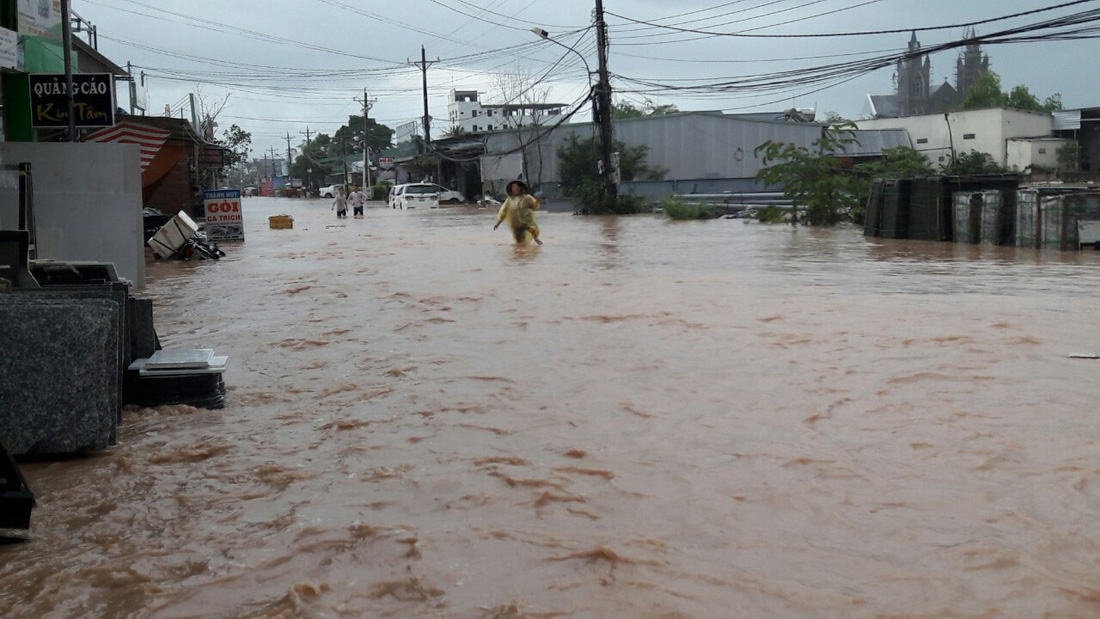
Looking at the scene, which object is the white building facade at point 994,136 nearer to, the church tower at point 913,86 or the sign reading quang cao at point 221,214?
the sign reading quang cao at point 221,214

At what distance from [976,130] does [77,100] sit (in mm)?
51222

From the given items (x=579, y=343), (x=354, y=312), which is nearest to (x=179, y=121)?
(x=354, y=312)

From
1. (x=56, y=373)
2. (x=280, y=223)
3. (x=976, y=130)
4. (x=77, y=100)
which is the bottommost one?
(x=56, y=373)

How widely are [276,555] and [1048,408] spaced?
15.8 ft

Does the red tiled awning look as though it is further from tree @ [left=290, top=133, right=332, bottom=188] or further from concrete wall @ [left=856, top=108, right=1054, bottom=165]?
tree @ [left=290, top=133, right=332, bottom=188]

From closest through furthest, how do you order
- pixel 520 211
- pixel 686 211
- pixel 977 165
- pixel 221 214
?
pixel 520 211
pixel 221 214
pixel 686 211
pixel 977 165

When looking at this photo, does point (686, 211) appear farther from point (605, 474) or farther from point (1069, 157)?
point (605, 474)

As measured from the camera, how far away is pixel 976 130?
55.8m

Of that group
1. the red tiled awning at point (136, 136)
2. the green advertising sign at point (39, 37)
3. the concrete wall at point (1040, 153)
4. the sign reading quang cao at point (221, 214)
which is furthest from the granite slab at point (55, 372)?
the concrete wall at point (1040, 153)

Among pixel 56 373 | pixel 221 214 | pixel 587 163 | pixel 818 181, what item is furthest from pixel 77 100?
pixel 587 163

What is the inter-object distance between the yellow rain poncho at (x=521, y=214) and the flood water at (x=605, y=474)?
36.9 ft

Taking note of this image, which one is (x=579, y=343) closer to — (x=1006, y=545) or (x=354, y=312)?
(x=354, y=312)

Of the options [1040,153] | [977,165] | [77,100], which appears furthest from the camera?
[1040,153]

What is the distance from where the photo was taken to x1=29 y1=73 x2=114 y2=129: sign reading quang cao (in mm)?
13383
